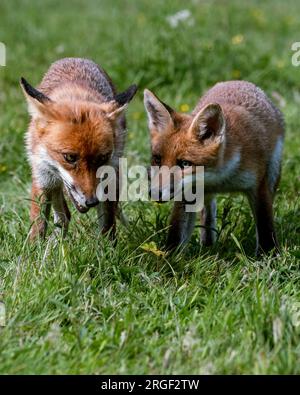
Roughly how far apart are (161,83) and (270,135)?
4.33 metres

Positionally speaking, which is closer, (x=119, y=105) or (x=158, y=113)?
(x=119, y=105)

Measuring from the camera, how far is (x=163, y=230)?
23.4ft

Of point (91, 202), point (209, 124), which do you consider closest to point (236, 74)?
point (209, 124)

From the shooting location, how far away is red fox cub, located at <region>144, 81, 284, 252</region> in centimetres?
643

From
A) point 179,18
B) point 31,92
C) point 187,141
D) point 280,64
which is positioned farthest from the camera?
point 179,18

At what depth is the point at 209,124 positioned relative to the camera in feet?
21.2

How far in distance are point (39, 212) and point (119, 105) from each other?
1221 mm

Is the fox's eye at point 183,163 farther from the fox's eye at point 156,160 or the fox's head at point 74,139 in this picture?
the fox's head at point 74,139

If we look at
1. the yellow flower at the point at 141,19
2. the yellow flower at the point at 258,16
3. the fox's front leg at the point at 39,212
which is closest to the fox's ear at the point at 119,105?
the fox's front leg at the point at 39,212

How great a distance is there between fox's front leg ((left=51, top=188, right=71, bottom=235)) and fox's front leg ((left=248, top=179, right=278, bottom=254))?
177 centimetres

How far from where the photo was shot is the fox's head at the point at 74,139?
602cm

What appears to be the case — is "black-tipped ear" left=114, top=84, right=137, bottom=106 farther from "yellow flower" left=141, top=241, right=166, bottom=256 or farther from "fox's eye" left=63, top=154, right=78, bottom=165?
"yellow flower" left=141, top=241, right=166, bottom=256

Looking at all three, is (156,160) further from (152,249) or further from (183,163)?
(152,249)

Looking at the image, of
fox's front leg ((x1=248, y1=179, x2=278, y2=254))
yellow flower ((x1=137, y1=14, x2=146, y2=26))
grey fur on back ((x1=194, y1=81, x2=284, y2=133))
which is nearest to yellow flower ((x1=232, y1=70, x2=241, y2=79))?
yellow flower ((x1=137, y1=14, x2=146, y2=26))
